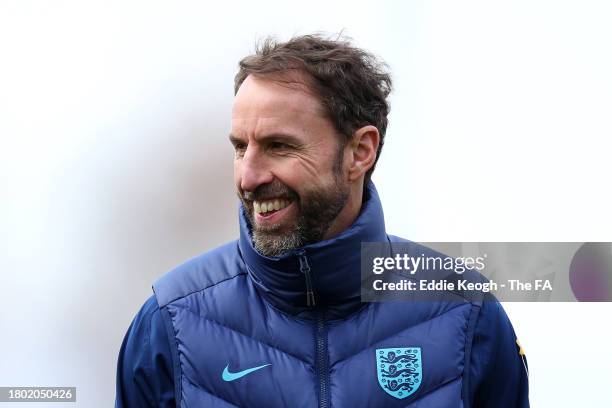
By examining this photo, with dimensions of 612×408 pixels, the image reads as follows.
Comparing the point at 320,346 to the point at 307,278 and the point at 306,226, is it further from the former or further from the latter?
the point at 306,226

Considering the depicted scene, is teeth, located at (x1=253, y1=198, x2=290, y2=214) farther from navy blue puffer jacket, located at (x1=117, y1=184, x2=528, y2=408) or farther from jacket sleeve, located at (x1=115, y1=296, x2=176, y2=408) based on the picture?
jacket sleeve, located at (x1=115, y1=296, x2=176, y2=408)

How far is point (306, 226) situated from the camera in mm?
1973

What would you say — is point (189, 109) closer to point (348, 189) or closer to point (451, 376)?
point (348, 189)

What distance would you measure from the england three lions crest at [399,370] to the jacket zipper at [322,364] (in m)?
0.13

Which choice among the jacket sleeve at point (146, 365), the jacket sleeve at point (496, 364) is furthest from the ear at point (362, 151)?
the jacket sleeve at point (146, 365)

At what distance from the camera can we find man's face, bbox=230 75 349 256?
193 centimetres

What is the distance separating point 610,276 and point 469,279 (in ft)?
3.27

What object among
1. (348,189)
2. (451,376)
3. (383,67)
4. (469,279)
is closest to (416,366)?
(451,376)

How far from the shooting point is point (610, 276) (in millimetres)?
2924

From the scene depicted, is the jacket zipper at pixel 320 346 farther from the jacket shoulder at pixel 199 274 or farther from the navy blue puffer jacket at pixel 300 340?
the jacket shoulder at pixel 199 274

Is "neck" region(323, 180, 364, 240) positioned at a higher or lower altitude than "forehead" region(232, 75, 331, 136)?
lower

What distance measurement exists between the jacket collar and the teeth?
0.23ft

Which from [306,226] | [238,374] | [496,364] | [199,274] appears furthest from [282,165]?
[496,364]

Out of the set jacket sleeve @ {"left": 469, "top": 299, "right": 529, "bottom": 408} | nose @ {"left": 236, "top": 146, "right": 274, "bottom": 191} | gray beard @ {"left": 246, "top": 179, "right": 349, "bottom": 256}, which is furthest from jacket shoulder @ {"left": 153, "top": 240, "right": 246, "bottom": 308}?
jacket sleeve @ {"left": 469, "top": 299, "right": 529, "bottom": 408}
